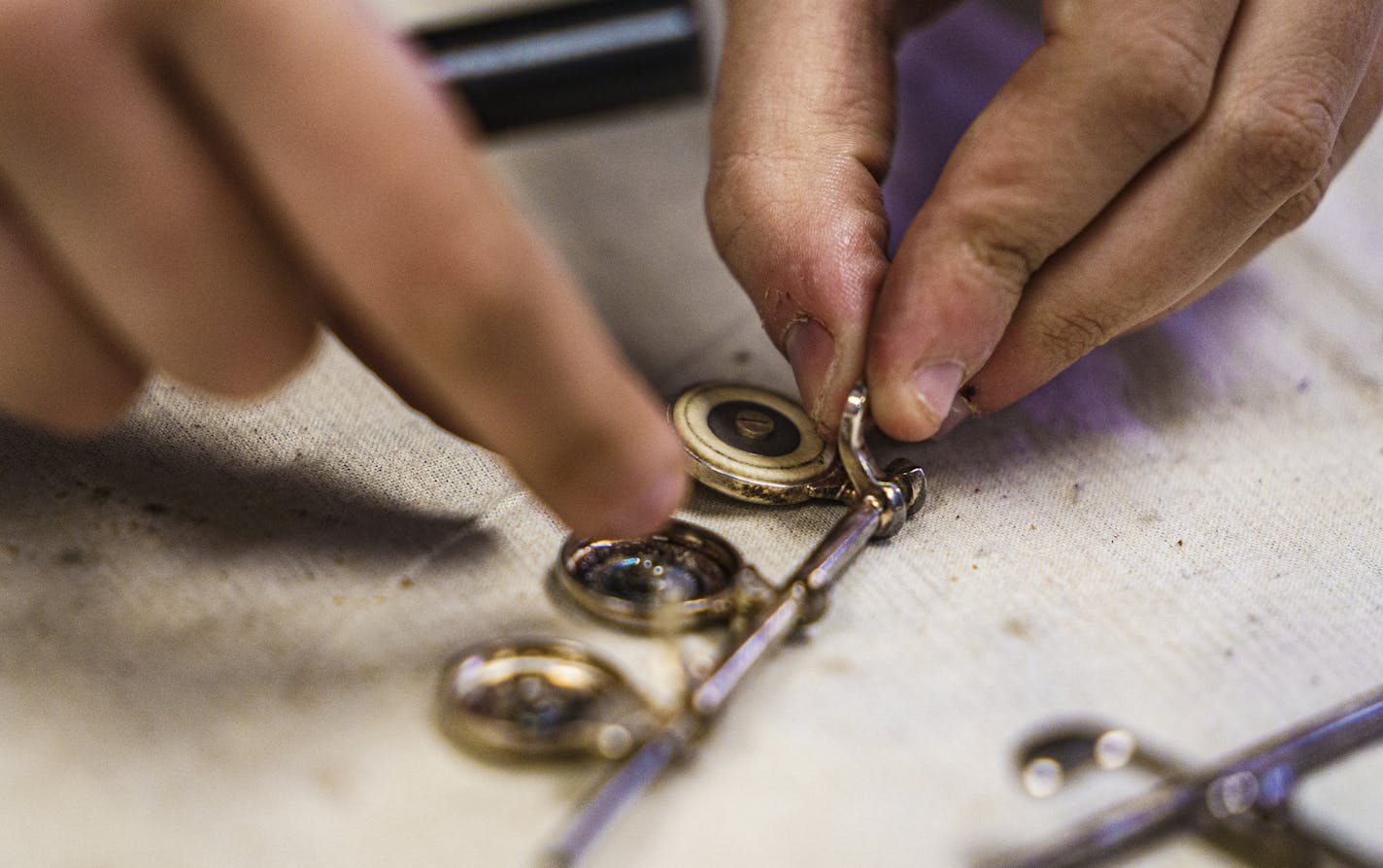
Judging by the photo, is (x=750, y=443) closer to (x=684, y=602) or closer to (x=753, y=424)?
(x=753, y=424)

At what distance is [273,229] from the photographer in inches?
20.3

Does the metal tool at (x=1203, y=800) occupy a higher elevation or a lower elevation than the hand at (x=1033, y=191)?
lower

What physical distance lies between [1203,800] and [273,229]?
493 millimetres

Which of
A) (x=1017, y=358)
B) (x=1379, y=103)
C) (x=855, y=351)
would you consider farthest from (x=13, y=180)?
(x=1379, y=103)

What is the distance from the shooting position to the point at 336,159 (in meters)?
0.45

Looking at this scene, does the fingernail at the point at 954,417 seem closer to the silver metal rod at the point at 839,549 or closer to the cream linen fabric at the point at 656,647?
the cream linen fabric at the point at 656,647

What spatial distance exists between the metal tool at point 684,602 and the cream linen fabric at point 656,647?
0.02 m

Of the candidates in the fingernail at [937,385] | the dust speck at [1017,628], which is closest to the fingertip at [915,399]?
the fingernail at [937,385]

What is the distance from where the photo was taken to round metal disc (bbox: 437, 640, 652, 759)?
1.70ft

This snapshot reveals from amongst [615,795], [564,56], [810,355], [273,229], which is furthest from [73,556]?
[564,56]

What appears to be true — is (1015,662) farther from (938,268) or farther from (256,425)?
(256,425)

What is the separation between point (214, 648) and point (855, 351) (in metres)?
0.40

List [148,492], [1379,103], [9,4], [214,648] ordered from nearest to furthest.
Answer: [9,4] → [214,648] → [148,492] → [1379,103]

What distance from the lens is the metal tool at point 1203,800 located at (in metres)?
0.51
